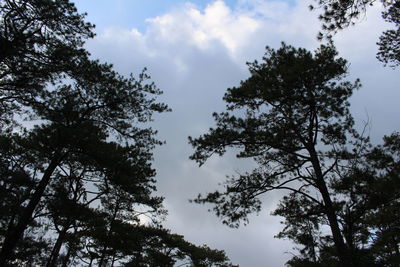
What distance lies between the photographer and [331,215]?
754 centimetres

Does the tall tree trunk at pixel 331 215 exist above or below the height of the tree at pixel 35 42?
below

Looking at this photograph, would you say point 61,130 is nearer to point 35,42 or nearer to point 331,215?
point 35,42

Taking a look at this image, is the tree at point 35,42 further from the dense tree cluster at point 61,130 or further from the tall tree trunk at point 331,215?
the tall tree trunk at point 331,215

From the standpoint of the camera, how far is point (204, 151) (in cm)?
981

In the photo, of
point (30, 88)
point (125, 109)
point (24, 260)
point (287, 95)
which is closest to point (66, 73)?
point (30, 88)

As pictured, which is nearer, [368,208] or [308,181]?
[368,208]

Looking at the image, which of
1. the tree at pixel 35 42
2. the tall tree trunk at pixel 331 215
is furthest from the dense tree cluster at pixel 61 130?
the tall tree trunk at pixel 331 215

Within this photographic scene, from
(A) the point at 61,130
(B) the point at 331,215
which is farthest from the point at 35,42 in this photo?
(B) the point at 331,215

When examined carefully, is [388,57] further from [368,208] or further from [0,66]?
[0,66]

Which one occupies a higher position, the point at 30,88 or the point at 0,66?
the point at 0,66

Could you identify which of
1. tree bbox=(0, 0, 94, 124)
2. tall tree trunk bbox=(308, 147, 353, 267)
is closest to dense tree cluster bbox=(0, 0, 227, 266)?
tree bbox=(0, 0, 94, 124)

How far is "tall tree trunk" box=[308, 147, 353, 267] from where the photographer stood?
6863mm

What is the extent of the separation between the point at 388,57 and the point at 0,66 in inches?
434

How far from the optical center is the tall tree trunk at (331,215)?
22.5ft
